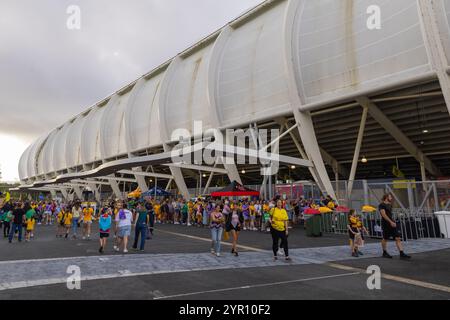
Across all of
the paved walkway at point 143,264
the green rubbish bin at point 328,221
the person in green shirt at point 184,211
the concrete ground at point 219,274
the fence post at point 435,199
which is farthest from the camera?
the person in green shirt at point 184,211

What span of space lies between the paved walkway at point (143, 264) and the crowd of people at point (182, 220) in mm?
533

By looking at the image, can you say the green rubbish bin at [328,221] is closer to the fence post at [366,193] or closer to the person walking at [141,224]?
the fence post at [366,193]

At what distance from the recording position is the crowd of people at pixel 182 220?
9.05 m

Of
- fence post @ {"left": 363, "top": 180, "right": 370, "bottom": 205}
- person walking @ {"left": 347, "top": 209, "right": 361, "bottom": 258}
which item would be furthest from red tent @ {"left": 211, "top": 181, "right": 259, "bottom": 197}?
person walking @ {"left": 347, "top": 209, "right": 361, "bottom": 258}

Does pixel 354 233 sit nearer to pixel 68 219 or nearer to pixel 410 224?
pixel 410 224

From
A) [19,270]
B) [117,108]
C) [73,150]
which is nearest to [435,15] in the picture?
[19,270]

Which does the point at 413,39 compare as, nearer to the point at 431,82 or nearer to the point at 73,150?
the point at 431,82

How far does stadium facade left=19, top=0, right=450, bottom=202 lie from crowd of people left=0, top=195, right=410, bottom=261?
11.4ft

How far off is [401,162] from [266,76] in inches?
526

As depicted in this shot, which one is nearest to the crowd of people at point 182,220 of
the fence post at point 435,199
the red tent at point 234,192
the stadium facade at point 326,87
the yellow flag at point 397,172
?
the red tent at point 234,192

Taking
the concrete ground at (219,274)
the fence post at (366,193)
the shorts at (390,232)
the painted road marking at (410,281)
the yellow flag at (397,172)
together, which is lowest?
the painted road marking at (410,281)

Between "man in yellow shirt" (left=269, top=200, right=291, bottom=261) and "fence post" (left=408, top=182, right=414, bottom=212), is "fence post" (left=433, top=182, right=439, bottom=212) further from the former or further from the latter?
"man in yellow shirt" (left=269, top=200, right=291, bottom=261)

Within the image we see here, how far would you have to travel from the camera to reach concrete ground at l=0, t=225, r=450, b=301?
17.3 ft
